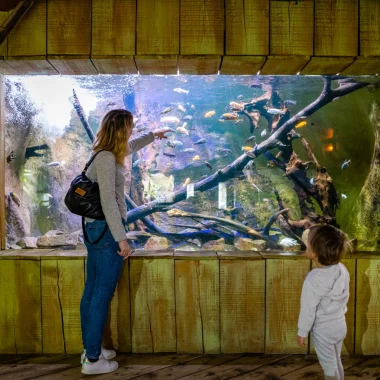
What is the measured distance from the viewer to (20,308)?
100.0 inches

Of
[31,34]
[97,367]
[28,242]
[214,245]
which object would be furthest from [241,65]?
[28,242]

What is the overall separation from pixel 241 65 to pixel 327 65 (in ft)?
1.94

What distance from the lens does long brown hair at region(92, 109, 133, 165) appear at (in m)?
2.14

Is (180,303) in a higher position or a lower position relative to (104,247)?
lower

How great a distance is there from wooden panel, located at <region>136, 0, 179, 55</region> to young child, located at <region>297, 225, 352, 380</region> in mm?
1571

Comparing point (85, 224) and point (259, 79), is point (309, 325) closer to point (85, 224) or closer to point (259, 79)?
point (85, 224)

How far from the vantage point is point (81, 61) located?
8.16 feet

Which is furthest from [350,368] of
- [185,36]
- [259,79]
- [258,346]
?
[259,79]

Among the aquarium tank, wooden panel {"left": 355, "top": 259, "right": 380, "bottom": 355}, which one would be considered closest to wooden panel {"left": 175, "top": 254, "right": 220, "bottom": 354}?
wooden panel {"left": 355, "top": 259, "right": 380, "bottom": 355}

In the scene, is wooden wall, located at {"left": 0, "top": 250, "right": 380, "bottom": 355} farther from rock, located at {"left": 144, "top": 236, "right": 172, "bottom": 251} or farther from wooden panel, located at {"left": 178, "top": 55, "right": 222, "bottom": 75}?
rock, located at {"left": 144, "top": 236, "right": 172, "bottom": 251}

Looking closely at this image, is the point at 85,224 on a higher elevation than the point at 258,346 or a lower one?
higher

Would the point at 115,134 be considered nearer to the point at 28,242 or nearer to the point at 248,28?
the point at 248,28

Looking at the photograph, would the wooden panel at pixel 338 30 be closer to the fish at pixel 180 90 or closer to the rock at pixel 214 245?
the rock at pixel 214 245

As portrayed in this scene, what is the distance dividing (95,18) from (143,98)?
37.6 feet
